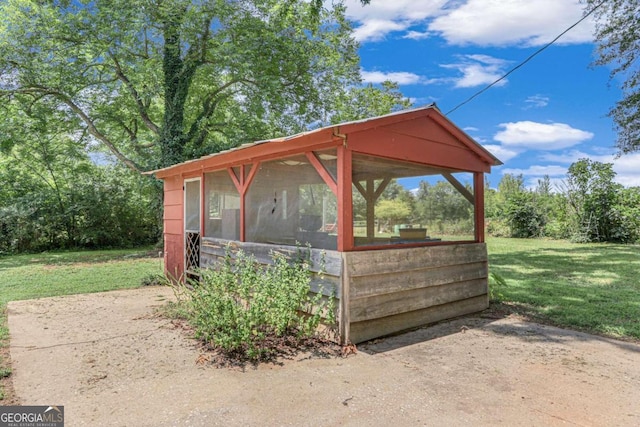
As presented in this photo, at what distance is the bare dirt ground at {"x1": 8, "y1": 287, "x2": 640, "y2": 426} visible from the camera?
2.45 m

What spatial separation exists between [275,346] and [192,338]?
0.98 meters

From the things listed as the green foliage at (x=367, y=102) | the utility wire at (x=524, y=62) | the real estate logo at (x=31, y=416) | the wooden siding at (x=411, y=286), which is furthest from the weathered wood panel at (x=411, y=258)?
the green foliage at (x=367, y=102)

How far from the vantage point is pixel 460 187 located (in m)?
5.35

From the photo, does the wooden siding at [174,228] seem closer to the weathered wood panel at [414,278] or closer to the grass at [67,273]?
the grass at [67,273]

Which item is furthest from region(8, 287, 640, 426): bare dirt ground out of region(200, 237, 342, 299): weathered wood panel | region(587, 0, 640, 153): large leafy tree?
region(587, 0, 640, 153): large leafy tree

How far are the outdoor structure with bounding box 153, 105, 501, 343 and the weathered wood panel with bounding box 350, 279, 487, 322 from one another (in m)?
0.01

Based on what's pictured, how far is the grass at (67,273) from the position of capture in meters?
6.74

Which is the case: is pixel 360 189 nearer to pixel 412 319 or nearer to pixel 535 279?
pixel 412 319

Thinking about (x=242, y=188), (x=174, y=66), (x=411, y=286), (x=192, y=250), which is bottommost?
(x=411, y=286)

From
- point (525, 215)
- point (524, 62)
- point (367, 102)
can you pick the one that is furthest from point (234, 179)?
point (525, 215)

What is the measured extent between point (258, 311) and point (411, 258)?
5.93 ft

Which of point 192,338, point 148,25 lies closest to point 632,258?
point 192,338

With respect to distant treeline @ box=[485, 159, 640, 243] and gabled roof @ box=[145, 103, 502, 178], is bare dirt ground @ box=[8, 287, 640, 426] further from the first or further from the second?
distant treeline @ box=[485, 159, 640, 243]

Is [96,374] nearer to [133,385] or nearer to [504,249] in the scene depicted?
[133,385]
